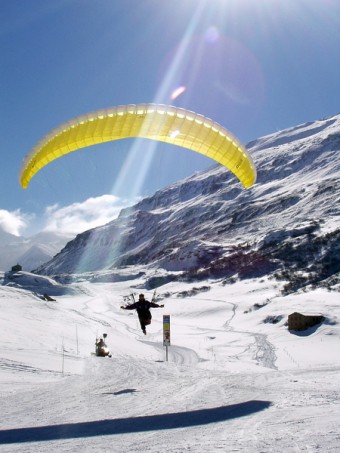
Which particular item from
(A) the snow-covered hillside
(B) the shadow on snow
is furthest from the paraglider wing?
(B) the shadow on snow

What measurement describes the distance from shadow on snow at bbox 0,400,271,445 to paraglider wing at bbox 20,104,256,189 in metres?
8.98

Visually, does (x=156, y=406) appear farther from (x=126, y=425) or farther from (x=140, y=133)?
(x=140, y=133)

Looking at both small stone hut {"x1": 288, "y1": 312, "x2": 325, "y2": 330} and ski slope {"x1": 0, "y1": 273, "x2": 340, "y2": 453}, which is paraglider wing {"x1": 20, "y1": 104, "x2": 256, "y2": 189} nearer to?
ski slope {"x1": 0, "y1": 273, "x2": 340, "y2": 453}

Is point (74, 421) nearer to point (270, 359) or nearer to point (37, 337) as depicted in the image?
point (37, 337)

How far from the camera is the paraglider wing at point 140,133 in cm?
1350

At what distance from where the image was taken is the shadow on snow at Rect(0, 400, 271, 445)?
249 inches

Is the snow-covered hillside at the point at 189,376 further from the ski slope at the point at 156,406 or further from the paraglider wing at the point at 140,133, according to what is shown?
the paraglider wing at the point at 140,133

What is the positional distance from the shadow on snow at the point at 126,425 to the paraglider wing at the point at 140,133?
8975 mm

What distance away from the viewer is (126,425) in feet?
22.1

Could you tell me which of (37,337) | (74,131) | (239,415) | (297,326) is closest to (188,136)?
(74,131)

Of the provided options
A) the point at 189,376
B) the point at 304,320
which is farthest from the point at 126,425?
the point at 304,320

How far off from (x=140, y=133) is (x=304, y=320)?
104ft

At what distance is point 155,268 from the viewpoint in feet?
461

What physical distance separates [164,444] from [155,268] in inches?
5335
